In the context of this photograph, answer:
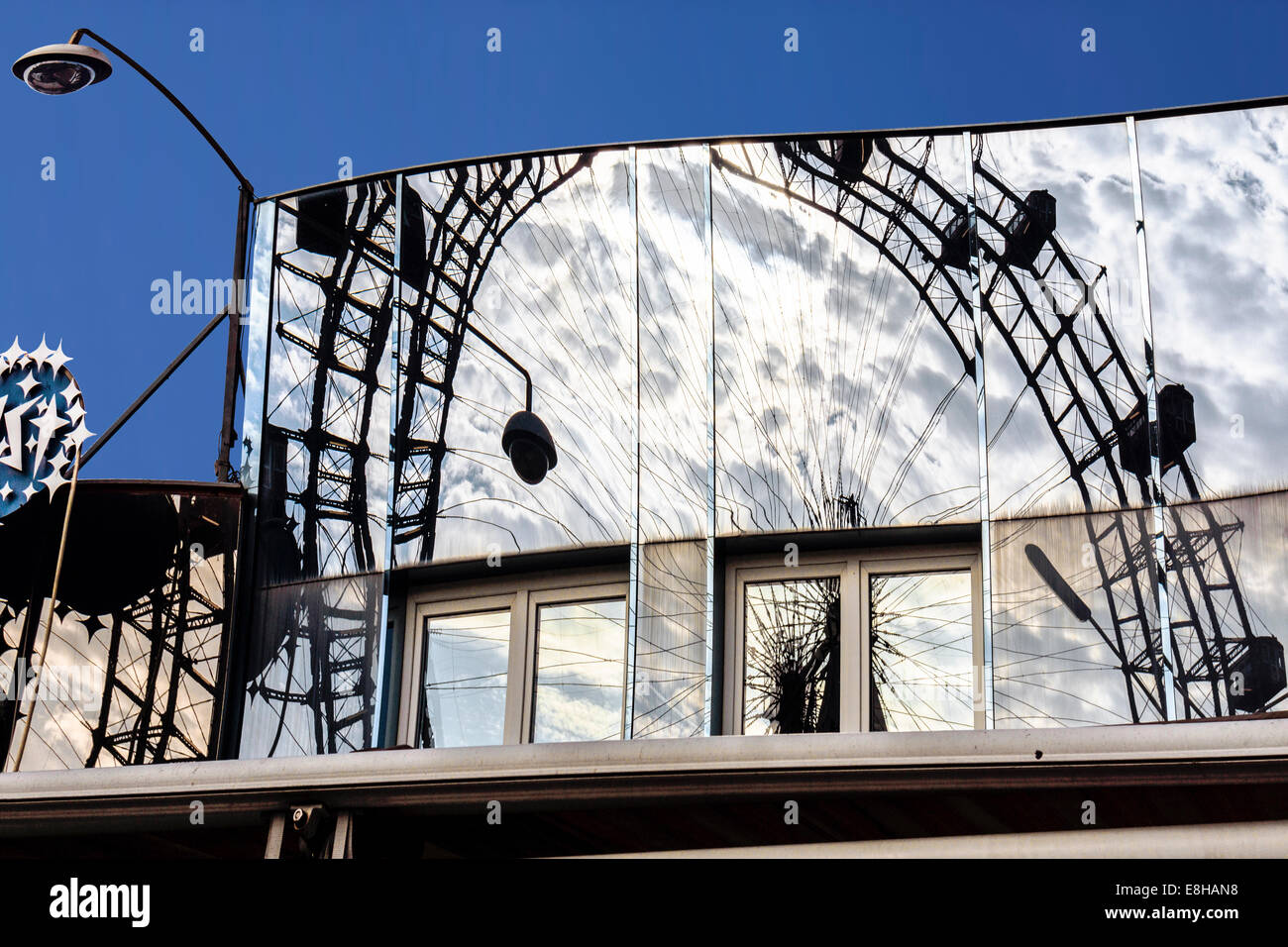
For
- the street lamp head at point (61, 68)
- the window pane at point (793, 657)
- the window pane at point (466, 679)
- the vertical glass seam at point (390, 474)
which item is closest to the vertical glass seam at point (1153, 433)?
the window pane at point (793, 657)

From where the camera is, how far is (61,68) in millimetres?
11188

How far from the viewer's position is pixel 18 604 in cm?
1112

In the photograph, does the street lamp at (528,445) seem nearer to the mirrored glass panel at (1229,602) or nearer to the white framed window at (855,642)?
the white framed window at (855,642)

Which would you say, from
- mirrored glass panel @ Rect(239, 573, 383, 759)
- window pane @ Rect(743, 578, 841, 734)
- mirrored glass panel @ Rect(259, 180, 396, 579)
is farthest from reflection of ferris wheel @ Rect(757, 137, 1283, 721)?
mirrored glass panel @ Rect(239, 573, 383, 759)

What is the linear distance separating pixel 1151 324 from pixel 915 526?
77.5 inches

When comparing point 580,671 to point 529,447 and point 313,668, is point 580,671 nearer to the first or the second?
point 529,447

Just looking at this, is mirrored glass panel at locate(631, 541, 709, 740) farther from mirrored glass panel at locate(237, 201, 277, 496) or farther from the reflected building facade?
mirrored glass panel at locate(237, 201, 277, 496)

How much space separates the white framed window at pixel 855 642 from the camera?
31.6 ft

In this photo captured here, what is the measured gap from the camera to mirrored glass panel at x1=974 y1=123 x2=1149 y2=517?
31.3ft

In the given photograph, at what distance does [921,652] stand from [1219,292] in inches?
117
